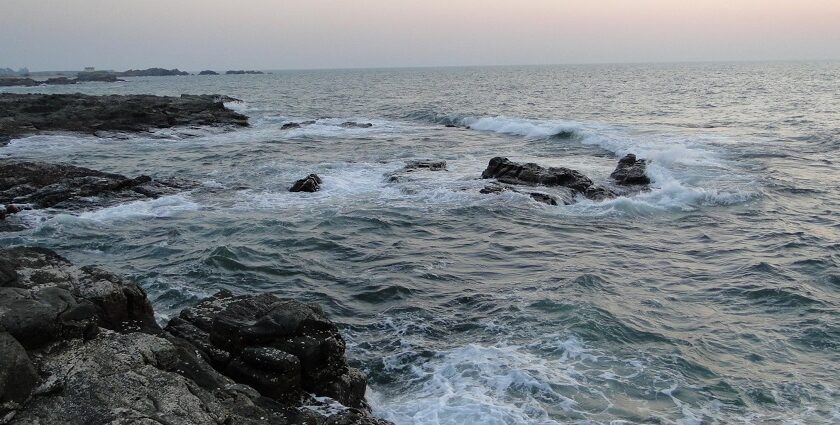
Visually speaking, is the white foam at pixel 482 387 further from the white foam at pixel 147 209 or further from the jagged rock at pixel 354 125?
the jagged rock at pixel 354 125

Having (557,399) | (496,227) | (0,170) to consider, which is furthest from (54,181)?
(557,399)

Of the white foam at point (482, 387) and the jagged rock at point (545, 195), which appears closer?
the white foam at point (482, 387)

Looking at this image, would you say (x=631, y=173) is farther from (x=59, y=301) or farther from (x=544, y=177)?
(x=59, y=301)

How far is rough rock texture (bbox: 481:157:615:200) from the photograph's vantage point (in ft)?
71.8

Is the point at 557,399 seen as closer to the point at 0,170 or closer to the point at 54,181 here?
the point at 54,181

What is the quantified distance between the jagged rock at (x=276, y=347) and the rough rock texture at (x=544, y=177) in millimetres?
15047

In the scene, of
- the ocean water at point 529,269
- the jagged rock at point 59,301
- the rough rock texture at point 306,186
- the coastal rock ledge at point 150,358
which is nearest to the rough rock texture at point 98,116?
the ocean water at point 529,269

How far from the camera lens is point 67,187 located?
69.5ft

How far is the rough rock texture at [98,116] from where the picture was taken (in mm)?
39356

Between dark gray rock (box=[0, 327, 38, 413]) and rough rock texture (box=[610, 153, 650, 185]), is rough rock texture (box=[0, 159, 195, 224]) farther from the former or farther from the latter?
rough rock texture (box=[610, 153, 650, 185])

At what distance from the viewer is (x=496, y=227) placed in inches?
706

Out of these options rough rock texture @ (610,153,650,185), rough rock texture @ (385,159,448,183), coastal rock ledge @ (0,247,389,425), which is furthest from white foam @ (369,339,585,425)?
rough rock texture @ (385,159,448,183)

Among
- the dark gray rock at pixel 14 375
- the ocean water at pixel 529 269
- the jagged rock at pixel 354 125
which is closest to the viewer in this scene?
the dark gray rock at pixel 14 375

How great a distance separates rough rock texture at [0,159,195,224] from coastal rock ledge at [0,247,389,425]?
13.0 metres
